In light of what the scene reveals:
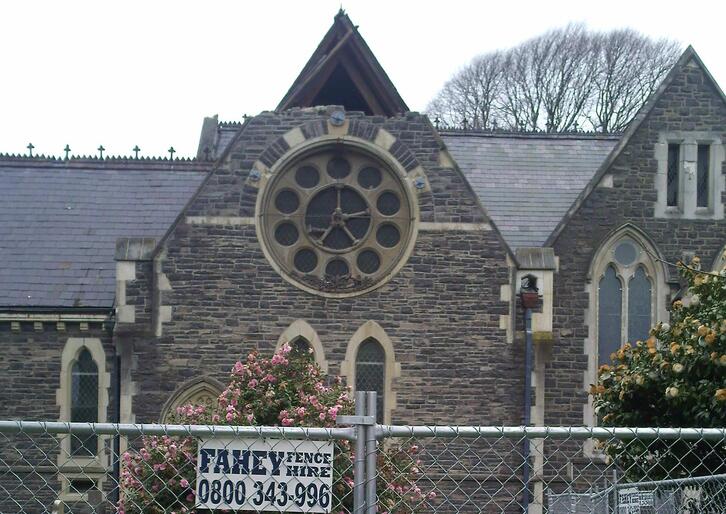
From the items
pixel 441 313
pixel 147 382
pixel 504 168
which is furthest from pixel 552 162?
pixel 147 382

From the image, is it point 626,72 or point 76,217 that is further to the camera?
point 626,72

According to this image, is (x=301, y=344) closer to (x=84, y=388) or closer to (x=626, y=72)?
(x=84, y=388)

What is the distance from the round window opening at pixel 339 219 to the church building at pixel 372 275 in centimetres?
3

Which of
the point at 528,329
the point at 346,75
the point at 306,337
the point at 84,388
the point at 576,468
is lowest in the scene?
the point at 576,468

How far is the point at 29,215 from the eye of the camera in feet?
72.9

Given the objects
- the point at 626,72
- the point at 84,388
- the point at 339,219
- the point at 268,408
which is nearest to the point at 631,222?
the point at 339,219

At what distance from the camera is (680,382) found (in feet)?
39.9

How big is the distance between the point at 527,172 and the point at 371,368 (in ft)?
19.9

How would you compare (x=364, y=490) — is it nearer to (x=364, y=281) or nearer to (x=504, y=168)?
(x=364, y=281)

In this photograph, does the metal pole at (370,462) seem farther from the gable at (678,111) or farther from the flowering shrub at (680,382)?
the gable at (678,111)

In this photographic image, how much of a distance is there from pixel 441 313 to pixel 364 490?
42.3ft

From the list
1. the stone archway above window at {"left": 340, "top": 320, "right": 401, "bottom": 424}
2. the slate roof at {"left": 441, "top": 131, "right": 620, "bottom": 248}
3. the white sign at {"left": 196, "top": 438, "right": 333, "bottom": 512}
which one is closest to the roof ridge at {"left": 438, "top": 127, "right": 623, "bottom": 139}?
the slate roof at {"left": 441, "top": 131, "right": 620, "bottom": 248}

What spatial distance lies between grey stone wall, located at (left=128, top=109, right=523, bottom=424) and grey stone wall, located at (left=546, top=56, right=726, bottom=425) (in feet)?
4.61

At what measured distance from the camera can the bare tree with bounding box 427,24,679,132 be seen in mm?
50812
